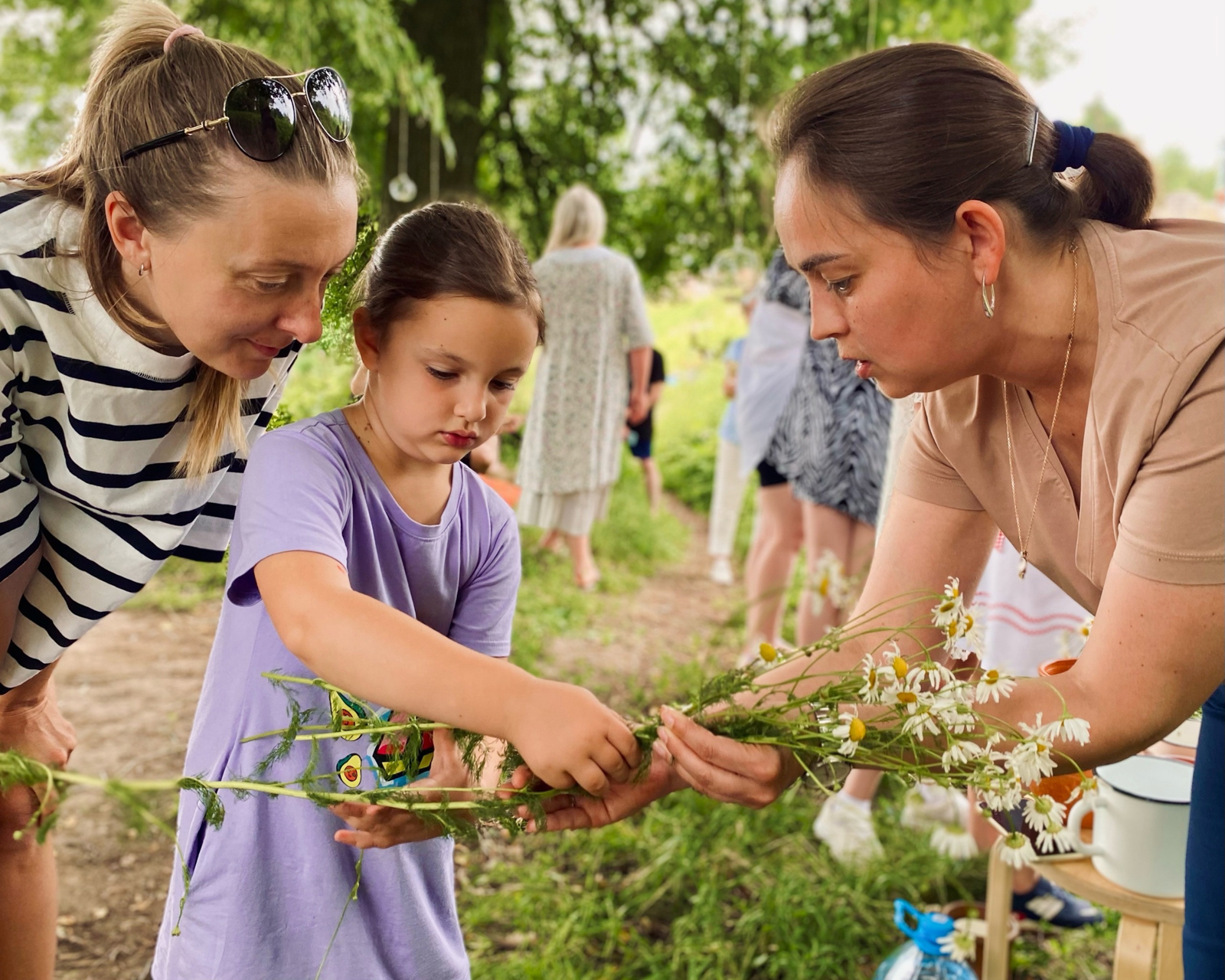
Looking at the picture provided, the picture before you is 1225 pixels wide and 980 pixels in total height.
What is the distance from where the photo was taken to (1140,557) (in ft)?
3.80

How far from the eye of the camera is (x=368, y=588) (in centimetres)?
135

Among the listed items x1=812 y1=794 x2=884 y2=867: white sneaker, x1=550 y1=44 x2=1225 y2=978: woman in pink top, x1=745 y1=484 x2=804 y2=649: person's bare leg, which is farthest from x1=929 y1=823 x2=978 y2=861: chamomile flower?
x1=550 y1=44 x2=1225 y2=978: woman in pink top

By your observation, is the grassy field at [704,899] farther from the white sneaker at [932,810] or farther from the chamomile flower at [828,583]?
the chamomile flower at [828,583]

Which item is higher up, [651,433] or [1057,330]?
[651,433]

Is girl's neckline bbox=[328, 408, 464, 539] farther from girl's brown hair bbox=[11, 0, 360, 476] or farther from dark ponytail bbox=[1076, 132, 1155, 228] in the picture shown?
dark ponytail bbox=[1076, 132, 1155, 228]

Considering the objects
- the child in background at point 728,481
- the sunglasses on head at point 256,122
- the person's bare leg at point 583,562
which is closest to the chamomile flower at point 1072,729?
the sunglasses on head at point 256,122

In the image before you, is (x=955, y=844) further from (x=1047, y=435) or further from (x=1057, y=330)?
(x=1057, y=330)

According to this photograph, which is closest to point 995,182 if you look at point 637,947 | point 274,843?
point 274,843

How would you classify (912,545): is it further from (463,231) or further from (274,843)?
(274,843)

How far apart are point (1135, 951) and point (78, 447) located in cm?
176

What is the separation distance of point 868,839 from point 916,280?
6.80 feet

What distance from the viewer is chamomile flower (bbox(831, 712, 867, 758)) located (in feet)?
3.52

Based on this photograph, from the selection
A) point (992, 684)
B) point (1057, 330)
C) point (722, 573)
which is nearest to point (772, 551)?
point (722, 573)

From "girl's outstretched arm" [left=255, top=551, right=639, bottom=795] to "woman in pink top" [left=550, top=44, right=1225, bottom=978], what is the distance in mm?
167
